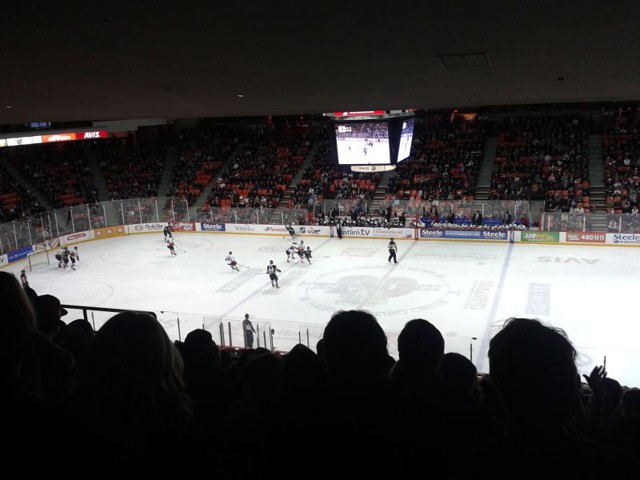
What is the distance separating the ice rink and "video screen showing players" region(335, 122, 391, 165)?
407 centimetres

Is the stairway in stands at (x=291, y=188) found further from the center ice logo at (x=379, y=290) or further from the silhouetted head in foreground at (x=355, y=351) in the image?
the silhouetted head in foreground at (x=355, y=351)

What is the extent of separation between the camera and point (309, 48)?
11.6 ft

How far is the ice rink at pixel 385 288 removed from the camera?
1354 cm

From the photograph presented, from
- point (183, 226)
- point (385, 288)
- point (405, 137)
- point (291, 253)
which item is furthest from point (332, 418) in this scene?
point (183, 226)

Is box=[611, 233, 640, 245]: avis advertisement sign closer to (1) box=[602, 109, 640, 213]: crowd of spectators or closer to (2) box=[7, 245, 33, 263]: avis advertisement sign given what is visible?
(1) box=[602, 109, 640, 213]: crowd of spectators

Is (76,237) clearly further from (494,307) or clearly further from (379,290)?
(494,307)

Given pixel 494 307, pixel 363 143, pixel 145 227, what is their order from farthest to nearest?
pixel 145 227, pixel 363 143, pixel 494 307

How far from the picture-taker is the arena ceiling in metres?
2.65

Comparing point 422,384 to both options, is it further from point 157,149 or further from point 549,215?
point 157,149

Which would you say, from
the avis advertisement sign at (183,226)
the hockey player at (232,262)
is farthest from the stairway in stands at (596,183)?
the avis advertisement sign at (183,226)

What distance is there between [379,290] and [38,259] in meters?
15.9

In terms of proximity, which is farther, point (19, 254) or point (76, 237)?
point (76, 237)

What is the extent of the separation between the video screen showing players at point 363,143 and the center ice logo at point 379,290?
4227 mm

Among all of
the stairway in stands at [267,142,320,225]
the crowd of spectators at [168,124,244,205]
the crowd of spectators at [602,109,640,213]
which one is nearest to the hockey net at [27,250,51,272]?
the crowd of spectators at [168,124,244,205]
